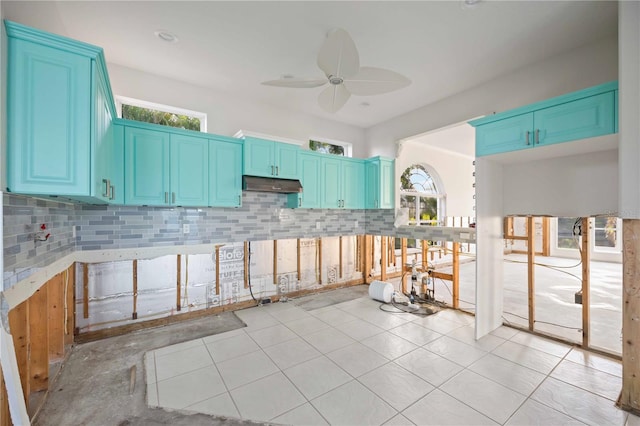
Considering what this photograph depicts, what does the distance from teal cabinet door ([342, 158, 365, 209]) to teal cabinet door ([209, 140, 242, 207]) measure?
75.4 inches

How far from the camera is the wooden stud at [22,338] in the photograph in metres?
1.79

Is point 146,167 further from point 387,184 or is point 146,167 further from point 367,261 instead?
point 367,261

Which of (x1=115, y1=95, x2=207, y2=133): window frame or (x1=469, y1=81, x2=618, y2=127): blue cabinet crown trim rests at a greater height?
(x1=115, y1=95, x2=207, y2=133): window frame

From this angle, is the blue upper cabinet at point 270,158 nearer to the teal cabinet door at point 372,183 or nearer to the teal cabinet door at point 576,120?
the teal cabinet door at point 372,183

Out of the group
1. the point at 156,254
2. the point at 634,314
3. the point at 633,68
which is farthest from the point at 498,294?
the point at 156,254

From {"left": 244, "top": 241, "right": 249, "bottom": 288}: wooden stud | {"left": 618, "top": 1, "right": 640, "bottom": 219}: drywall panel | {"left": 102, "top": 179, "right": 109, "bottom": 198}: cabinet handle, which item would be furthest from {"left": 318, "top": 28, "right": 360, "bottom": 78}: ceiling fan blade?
{"left": 244, "top": 241, "right": 249, "bottom": 288}: wooden stud

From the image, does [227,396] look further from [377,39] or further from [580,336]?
[580,336]

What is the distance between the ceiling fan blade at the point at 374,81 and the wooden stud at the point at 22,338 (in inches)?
119

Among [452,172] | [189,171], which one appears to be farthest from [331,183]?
[452,172]

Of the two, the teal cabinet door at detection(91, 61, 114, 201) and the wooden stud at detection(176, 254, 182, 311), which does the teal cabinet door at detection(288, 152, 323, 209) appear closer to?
the wooden stud at detection(176, 254, 182, 311)

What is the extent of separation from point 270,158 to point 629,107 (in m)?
3.52

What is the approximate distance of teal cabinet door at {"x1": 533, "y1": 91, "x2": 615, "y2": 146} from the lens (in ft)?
7.43

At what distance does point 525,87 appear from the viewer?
3.18 metres

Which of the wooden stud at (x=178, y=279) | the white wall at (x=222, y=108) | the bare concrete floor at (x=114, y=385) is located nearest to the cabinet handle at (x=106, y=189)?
the wooden stud at (x=178, y=279)
